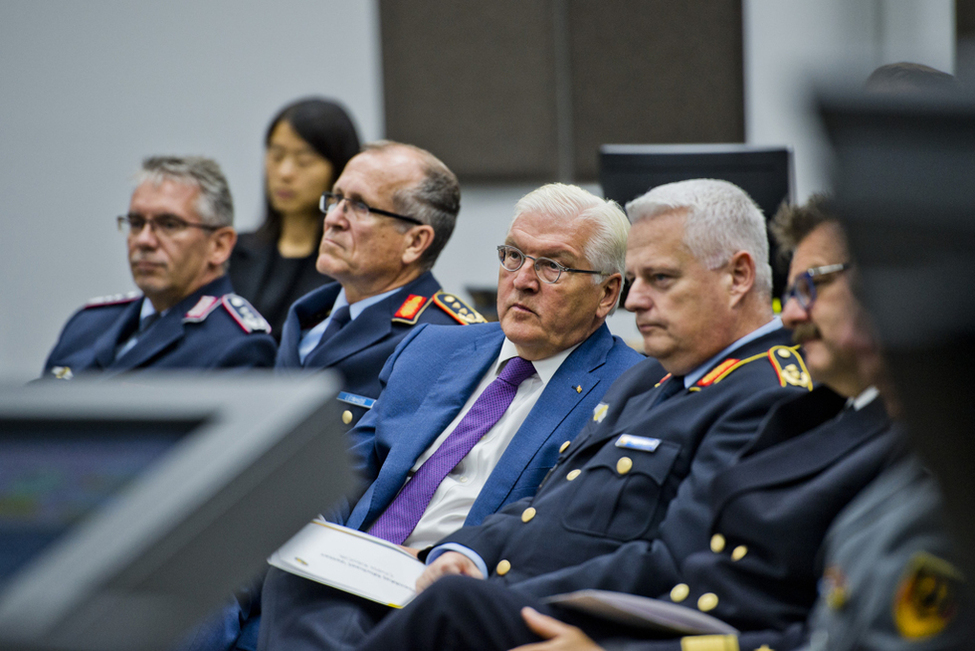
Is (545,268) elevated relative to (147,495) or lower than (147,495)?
lower

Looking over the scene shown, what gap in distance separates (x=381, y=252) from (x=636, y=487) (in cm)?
130

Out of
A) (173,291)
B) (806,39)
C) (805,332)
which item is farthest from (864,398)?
(806,39)

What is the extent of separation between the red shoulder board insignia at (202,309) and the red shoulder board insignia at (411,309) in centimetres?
64

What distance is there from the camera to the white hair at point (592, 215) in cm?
224

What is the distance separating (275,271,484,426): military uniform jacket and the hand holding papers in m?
0.67

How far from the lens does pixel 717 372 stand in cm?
179

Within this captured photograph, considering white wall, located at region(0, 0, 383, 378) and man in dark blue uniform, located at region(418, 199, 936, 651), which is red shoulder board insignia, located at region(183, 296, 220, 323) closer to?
man in dark blue uniform, located at region(418, 199, 936, 651)

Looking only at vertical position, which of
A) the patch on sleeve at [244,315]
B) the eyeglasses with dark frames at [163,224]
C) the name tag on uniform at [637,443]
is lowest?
the name tag on uniform at [637,443]

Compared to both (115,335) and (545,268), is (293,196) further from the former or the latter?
(545,268)

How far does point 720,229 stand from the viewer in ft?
6.17

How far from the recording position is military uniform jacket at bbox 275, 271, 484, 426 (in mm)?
2600

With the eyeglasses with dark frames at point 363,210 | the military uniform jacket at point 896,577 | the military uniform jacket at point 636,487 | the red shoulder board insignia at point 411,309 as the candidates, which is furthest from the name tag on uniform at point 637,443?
the eyeglasses with dark frames at point 363,210

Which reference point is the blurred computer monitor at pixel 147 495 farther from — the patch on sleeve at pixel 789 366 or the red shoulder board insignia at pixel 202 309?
the red shoulder board insignia at pixel 202 309

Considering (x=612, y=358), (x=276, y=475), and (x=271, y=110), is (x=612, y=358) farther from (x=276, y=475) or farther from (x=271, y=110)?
(x=271, y=110)
